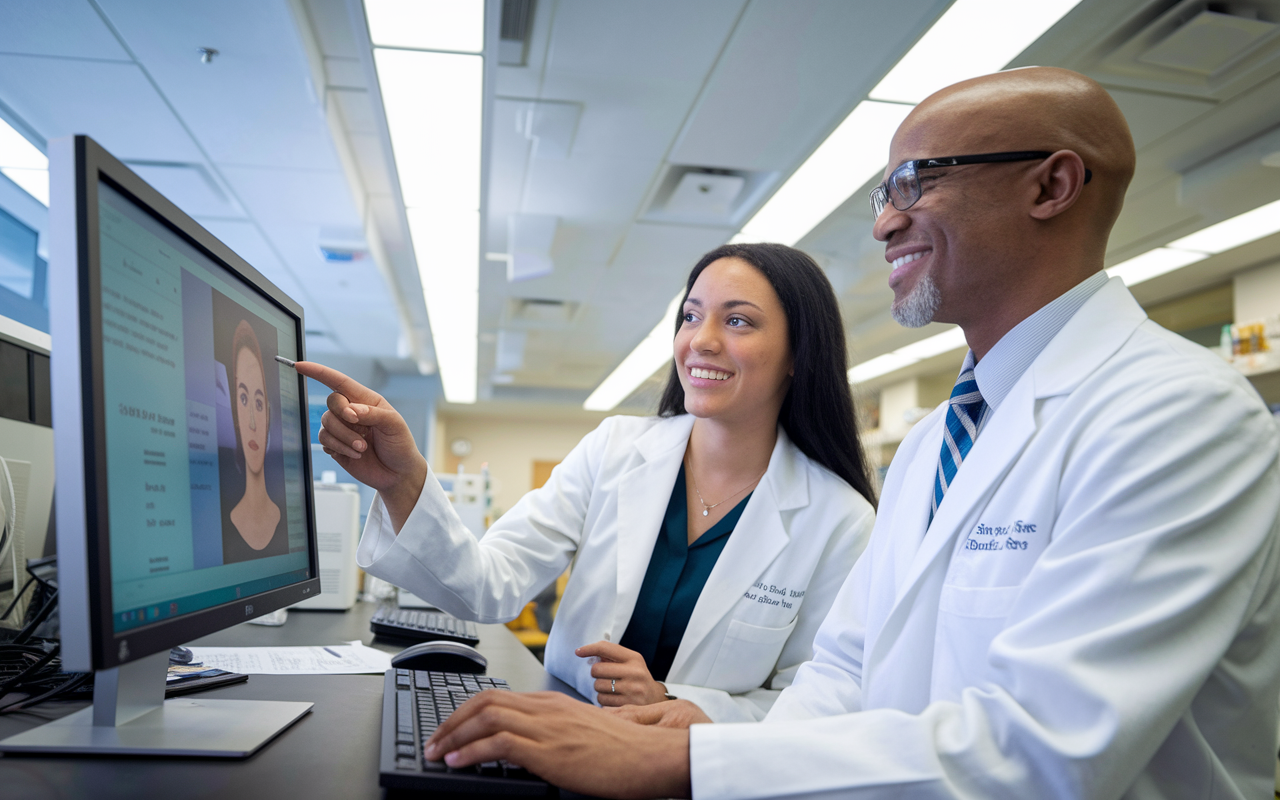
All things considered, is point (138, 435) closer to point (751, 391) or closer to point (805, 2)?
point (751, 391)

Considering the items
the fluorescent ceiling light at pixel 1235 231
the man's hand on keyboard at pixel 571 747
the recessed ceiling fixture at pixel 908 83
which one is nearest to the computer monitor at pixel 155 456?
the man's hand on keyboard at pixel 571 747

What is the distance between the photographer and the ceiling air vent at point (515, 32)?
2912mm

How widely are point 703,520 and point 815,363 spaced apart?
411 mm

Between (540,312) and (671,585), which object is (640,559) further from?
(540,312)

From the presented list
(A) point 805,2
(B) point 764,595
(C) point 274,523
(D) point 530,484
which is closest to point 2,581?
(C) point 274,523

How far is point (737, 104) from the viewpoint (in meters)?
3.42

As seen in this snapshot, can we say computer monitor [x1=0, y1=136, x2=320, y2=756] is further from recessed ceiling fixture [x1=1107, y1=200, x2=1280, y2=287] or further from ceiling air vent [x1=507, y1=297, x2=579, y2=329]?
ceiling air vent [x1=507, y1=297, x2=579, y2=329]

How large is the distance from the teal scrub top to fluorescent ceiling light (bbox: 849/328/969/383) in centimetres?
528

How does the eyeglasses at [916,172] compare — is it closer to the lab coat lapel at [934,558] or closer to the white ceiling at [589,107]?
the lab coat lapel at [934,558]

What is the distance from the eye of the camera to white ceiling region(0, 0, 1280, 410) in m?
2.87

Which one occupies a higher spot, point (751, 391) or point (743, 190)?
point (743, 190)

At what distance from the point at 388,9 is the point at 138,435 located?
2171 millimetres

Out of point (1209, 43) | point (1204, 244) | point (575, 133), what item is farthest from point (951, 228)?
point (1204, 244)

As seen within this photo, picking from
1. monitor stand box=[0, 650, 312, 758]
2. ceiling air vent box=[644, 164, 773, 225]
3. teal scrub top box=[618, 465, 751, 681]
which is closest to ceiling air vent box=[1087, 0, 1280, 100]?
ceiling air vent box=[644, 164, 773, 225]
